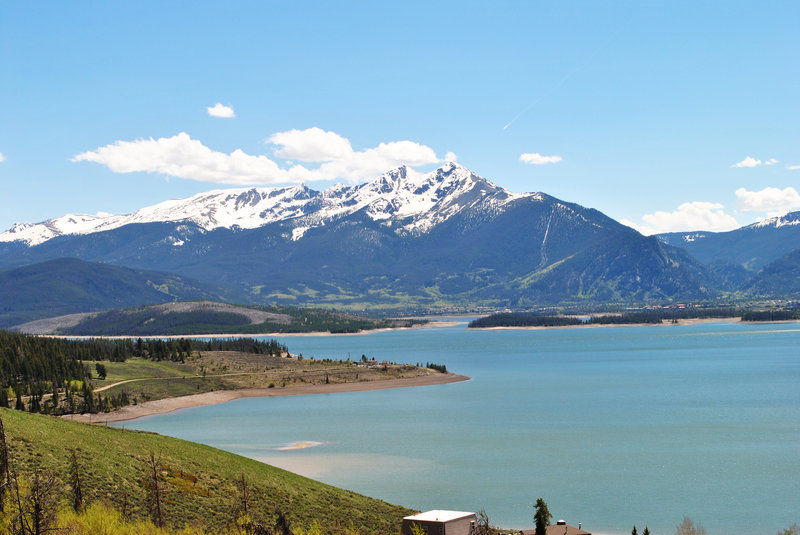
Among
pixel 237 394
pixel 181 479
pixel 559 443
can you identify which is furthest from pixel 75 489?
pixel 237 394

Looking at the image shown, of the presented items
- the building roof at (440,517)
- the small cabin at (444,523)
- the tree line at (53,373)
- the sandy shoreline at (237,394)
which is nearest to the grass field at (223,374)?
the sandy shoreline at (237,394)

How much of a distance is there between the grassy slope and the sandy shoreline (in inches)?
1890

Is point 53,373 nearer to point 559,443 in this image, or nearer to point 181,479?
point 559,443

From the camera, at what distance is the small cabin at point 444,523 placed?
137 feet

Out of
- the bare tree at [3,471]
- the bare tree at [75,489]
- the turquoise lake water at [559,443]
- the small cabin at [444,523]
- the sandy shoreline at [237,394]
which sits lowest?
the turquoise lake water at [559,443]

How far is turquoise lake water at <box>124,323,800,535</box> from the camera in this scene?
190 ft

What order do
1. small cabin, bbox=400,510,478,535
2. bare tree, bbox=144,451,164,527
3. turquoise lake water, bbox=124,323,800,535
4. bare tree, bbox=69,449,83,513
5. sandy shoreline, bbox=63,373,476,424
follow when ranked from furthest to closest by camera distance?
sandy shoreline, bbox=63,373,476,424 → turquoise lake water, bbox=124,323,800,535 → small cabin, bbox=400,510,478,535 → bare tree, bbox=144,451,164,527 → bare tree, bbox=69,449,83,513

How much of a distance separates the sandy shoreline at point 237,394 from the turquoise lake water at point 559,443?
3662 mm

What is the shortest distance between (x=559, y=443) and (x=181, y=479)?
43900 mm

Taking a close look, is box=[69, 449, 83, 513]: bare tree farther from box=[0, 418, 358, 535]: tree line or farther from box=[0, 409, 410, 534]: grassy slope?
box=[0, 409, 410, 534]: grassy slope

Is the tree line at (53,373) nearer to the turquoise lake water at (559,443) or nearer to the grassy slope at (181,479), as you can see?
the turquoise lake water at (559,443)

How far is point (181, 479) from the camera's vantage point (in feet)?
165

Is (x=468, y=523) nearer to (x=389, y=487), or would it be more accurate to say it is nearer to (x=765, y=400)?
(x=389, y=487)

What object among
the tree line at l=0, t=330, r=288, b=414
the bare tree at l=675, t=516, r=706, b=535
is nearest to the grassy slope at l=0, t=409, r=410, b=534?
the bare tree at l=675, t=516, r=706, b=535
